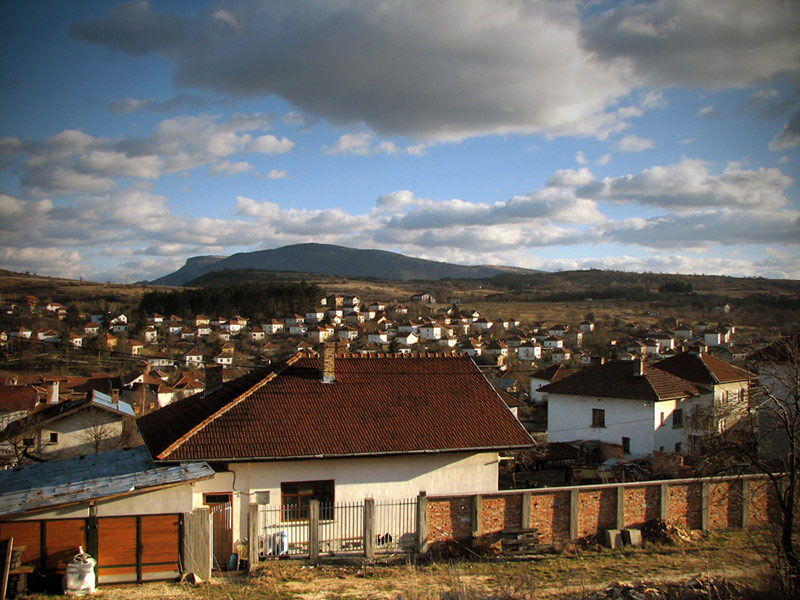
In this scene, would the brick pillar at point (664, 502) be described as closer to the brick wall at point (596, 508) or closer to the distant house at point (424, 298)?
the brick wall at point (596, 508)

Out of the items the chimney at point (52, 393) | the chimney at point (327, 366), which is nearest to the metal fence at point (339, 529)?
the chimney at point (327, 366)

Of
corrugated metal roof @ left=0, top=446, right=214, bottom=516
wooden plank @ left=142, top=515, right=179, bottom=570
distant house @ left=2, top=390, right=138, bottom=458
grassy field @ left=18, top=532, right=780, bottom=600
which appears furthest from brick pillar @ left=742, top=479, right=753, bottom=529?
distant house @ left=2, top=390, right=138, bottom=458

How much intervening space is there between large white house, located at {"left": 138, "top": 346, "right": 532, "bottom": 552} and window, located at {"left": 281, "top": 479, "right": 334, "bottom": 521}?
26 mm

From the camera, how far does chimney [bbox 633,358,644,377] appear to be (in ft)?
A: 113

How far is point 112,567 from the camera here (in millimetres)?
12789

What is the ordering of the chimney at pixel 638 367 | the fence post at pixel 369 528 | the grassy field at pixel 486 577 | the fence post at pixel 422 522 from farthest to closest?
the chimney at pixel 638 367 < the fence post at pixel 422 522 < the fence post at pixel 369 528 < the grassy field at pixel 486 577

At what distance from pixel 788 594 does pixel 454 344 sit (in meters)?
98.3

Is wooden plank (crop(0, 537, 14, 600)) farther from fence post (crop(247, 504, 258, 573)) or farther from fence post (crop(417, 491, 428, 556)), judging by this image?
fence post (crop(417, 491, 428, 556))

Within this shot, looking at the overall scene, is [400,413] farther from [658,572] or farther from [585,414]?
[585,414]

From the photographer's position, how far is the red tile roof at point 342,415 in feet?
51.3

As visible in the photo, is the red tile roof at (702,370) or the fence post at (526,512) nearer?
the fence post at (526,512)

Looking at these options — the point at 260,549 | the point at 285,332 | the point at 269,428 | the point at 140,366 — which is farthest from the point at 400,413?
the point at 285,332

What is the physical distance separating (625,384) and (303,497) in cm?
2374

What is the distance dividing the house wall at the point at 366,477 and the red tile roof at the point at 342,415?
49 centimetres
